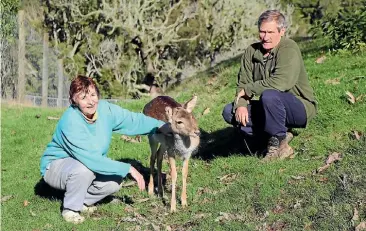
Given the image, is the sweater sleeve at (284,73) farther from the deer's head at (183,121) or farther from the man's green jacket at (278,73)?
the deer's head at (183,121)

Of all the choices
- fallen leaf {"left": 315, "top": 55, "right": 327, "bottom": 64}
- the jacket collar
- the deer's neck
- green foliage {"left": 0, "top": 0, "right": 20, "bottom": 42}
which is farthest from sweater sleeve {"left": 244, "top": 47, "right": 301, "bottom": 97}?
green foliage {"left": 0, "top": 0, "right": 20, "bottom": 42}

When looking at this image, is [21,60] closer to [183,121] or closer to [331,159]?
[183,121]

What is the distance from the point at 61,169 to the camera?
251 inches

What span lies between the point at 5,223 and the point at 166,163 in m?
2.58

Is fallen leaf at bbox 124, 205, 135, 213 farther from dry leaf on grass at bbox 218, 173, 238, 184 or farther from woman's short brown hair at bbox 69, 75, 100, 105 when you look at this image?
woman's short brown hair at bbox 69, 75, 100, 105

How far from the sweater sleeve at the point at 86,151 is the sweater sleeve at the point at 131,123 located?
45 centimetres

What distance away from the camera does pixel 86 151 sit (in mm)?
6137

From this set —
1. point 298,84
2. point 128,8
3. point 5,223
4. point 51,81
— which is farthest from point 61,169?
point 128,8

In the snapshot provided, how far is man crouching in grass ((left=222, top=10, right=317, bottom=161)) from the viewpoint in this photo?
691 cm

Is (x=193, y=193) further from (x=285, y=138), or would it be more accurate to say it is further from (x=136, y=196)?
(x=285, y=138)

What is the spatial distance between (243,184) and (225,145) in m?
1.98

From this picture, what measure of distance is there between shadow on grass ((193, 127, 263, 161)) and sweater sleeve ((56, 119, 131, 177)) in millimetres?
2133

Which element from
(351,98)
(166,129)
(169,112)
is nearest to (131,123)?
(166,129)

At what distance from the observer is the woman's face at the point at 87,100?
19.9 feet
